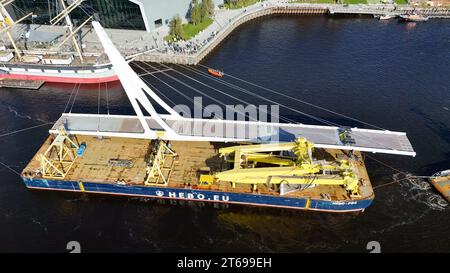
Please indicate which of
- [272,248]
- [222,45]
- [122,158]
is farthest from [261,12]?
[272,248]

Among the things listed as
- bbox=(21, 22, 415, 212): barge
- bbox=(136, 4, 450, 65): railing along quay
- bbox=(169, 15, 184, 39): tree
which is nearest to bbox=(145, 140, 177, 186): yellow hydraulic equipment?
bbox=(21, 22, 415, 212): barge

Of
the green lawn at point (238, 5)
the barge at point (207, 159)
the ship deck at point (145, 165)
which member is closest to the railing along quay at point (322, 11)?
the green lawn at point (238, 5)

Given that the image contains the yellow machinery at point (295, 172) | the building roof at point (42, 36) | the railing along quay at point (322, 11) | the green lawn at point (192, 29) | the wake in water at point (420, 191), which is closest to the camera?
the yellow machinery at point (295, 172)

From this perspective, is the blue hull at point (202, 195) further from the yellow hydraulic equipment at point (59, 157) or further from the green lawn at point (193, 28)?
the green lawn at point (193, 28)

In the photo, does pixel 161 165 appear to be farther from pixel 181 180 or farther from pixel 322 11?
pixel 322 11

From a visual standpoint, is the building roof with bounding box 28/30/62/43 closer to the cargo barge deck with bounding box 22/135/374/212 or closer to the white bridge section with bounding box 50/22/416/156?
the white bridge section with bounding box 50/22/416/156

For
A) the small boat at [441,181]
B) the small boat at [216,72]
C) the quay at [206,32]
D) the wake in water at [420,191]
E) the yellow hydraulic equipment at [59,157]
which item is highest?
the quay at [206,32]

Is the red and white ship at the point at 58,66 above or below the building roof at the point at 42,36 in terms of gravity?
below
